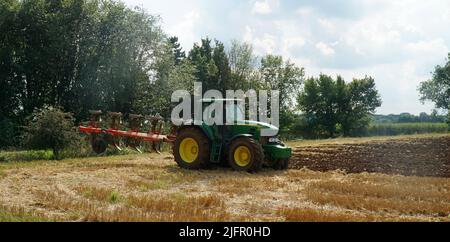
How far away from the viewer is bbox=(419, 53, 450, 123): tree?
67.6 meters

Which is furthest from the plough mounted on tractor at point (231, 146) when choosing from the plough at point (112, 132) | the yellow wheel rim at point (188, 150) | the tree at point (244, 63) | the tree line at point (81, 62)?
the tree at point (244, 63)

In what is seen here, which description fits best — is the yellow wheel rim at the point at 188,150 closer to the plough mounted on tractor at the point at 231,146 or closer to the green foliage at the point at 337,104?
the plough mounted on tractor at the point at 231,146

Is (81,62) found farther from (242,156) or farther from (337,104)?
(337,104)

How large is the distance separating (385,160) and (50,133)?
1272 centimetres

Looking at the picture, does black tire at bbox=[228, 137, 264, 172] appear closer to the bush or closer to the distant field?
the distant field

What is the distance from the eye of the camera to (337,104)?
230 feet

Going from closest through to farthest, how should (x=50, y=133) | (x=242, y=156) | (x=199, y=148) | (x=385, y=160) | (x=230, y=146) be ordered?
(x=242, y=156)
(x=230, y=146)
(x=199, y=148)
(x=385, y=160)
(x=50, y=133)

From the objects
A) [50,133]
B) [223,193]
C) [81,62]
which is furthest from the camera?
[81,62]

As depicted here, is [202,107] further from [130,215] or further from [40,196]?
[130,215]

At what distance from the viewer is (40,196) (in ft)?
30.5

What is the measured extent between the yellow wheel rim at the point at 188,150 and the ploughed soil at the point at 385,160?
350 centimetres

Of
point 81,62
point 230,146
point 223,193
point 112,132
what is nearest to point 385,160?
point 230,146
